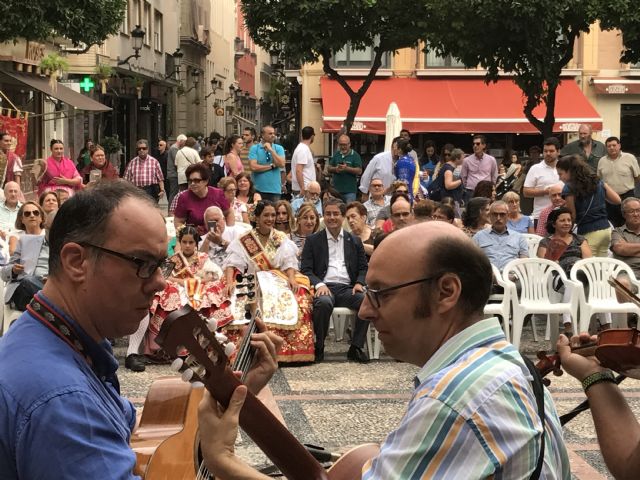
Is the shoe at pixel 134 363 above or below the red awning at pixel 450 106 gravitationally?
below

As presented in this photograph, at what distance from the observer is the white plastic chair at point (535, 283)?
1016cm

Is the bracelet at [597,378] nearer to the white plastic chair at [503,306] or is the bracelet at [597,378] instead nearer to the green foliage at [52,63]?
the white plastic chair at [503,306]

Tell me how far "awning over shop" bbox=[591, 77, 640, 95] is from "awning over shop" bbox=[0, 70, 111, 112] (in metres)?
16.0

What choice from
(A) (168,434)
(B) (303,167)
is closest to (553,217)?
(B) (303,167)

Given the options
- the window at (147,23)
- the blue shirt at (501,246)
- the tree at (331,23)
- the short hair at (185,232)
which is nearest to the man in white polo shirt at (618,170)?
the blue shirt at (501,246)

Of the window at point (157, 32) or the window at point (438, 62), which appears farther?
the window at point (157, 32)

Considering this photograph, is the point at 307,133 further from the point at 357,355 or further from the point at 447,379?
the point at 447,379

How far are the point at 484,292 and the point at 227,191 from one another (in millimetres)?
10442

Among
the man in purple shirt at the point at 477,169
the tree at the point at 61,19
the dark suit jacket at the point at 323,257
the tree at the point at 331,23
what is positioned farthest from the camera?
the tree at the point at 331,23

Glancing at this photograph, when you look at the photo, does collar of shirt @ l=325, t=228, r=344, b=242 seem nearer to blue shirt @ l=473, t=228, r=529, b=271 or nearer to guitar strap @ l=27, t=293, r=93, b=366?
blue shirt @ l=473, t=228, r=529, b=271

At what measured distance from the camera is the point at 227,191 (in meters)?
12.9


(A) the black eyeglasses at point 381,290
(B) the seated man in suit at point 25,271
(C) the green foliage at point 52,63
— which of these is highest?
(C) the green foliage at point 52,63

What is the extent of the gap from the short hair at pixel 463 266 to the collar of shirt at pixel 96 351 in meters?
0.77

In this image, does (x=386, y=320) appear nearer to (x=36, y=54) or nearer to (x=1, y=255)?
(x=1, y=255)
